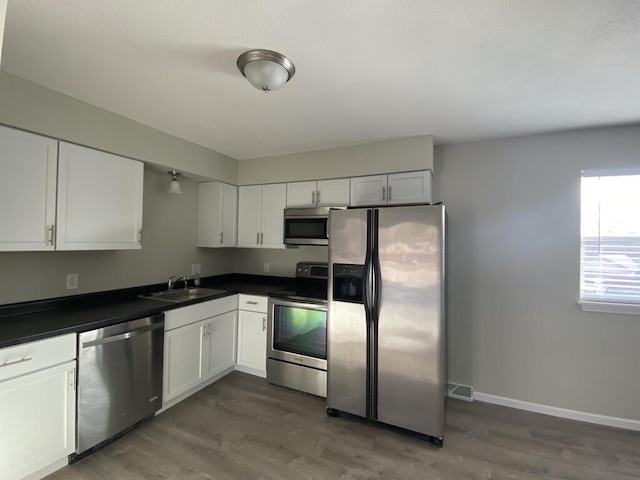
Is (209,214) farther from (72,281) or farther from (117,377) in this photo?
(117,377)

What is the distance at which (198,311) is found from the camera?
9.11 feet

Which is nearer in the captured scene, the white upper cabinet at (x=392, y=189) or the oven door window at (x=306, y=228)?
the white upper cabinet at (x=392, y=189)

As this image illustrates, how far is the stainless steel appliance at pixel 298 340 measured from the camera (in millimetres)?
2822

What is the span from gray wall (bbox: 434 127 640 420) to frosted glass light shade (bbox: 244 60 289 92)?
6.43 ft

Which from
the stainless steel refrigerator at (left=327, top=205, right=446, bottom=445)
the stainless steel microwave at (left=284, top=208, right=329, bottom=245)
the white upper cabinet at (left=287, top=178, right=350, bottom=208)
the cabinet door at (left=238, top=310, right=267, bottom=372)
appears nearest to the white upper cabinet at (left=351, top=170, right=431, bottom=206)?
the white upper cabinet at (left=287, top=178, right=350, bottom=208)

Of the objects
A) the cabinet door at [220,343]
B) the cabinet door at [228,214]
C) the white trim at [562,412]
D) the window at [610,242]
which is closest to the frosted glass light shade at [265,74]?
the cabinet door at [228,214]

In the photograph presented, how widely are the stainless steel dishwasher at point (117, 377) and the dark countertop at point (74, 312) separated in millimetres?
69

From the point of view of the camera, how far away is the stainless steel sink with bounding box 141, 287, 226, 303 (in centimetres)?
285

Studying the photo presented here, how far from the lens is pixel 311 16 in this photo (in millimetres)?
1310

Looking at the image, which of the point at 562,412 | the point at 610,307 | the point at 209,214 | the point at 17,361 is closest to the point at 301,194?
the point at 209,214

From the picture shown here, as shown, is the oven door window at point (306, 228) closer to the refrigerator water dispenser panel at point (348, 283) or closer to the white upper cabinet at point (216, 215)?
the refrigerator water dispenser panel at point (348, 283)

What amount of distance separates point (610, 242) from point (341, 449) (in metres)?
2.72

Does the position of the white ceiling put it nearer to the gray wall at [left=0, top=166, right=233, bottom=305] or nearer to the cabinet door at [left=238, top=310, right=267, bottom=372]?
the gray wall at [left=0, top=166, right=233, bottom=305]

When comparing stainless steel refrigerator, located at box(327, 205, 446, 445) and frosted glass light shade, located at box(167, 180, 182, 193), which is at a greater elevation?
frosted glass light shade, located at box(167, 180, 182, 193)
